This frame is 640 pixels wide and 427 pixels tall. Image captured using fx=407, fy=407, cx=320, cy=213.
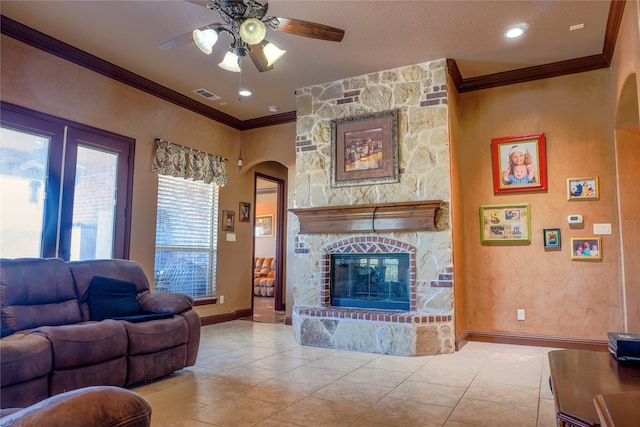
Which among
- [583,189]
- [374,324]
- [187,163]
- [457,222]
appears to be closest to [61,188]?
[187,163]

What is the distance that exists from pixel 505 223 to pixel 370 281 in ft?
5.67

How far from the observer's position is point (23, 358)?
241 centimetres

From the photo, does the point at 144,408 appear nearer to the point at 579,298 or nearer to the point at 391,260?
the point at 391,260

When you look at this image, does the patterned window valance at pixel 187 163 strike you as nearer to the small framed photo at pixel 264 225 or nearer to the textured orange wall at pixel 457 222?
the textured orange wall at pixel 457 222

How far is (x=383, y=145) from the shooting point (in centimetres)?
472

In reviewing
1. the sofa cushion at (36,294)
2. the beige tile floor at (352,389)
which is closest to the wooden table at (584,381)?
the beige tile floor at (352,389)

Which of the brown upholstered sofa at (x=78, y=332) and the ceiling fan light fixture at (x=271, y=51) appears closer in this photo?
the brown upholstered sofa at (x=78, y=332)

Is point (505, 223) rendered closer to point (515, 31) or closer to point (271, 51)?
point (515, 31)

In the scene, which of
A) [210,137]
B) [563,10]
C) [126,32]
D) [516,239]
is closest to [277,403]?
[516,239]

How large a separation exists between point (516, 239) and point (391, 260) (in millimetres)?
1484

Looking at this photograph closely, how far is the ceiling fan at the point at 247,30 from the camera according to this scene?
257 cm

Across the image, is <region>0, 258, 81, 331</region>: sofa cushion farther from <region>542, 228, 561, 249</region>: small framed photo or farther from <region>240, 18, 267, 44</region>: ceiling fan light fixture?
<region>542, 228, 561, 249</region>: small framed photo

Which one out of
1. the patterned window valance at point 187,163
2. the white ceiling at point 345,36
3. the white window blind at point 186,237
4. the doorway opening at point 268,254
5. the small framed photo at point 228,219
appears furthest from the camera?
the doorway opening at point 268,254

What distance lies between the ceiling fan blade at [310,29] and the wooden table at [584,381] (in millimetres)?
2387
